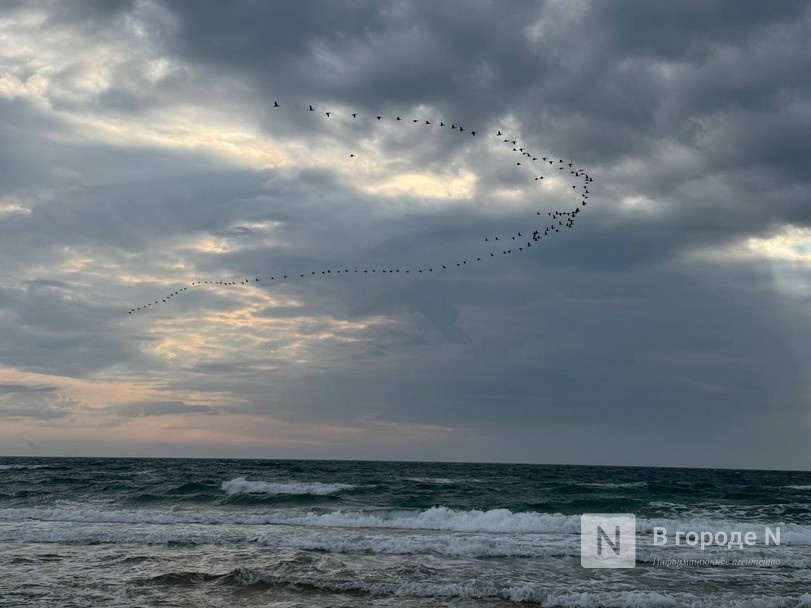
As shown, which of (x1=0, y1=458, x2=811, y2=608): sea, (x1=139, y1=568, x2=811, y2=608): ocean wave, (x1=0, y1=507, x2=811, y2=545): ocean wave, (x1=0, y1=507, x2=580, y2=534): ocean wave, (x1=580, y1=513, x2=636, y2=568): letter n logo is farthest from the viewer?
(x1=0, y1=507, x2=580, y2=534): ocean wave

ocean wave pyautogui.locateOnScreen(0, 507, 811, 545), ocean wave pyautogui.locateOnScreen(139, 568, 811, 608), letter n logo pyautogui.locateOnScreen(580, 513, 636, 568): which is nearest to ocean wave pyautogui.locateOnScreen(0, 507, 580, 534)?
ocean wave pyautogui.locateOnScreen(0, 507, 811, 545)

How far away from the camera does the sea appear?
16.5 meters

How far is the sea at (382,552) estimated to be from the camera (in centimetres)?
1647

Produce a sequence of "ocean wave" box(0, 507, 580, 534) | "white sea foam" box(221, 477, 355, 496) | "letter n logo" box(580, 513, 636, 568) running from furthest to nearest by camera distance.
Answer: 1. "white sea foam" box(221, 477, 355, 496)
2. "ocean wave" box(0, 507, 580, 534)
3. "letter n logo" box(580, 513, 636, 568)

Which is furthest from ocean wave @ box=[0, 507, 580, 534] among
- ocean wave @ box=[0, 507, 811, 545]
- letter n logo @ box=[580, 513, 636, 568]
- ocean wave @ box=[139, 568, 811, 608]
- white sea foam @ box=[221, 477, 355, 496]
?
ocean wave @ box=[139, 568, 811, 608]

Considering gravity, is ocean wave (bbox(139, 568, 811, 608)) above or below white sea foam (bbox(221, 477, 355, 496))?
above

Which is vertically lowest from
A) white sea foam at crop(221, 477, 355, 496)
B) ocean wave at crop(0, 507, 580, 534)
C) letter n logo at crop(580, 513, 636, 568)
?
white sea foam at crop(221, 477, 355, 496)

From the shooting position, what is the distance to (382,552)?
73.2 ft

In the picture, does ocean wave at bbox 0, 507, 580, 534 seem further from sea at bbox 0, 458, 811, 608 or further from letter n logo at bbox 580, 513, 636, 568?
letter n logo at bbox 580, 513, 636, 568

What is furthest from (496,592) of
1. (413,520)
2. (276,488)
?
(276,488)

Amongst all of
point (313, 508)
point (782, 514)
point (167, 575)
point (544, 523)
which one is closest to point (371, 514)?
point (313, 508)

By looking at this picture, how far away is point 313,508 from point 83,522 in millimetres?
10926

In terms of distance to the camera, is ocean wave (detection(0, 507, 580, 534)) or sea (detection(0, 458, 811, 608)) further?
ocean wave (detection(0, 507, 580, 534))

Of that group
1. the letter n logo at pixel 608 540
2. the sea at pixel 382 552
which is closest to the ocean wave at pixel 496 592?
the sea at pixel 382 552
